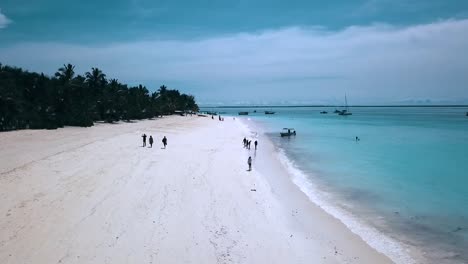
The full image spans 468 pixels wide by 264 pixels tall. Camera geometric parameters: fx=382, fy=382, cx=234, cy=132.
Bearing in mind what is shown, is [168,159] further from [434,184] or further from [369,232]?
[434,184]

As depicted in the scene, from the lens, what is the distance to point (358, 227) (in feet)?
50.1

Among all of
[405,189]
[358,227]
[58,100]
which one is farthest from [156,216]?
[58,100]

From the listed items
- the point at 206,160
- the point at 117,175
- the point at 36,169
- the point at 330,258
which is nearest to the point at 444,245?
the point at 330,258

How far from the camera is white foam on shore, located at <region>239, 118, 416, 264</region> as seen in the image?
12753 millimetres

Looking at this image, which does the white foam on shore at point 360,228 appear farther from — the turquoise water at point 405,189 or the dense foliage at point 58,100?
the dense foliage at point 58,100

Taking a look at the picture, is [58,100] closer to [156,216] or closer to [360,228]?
[156,216]

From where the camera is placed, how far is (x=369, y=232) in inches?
581

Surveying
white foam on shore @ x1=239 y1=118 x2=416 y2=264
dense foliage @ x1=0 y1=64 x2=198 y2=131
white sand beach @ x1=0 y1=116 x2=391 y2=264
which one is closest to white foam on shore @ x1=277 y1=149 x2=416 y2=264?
white foam on shore @ x1=239 y1=118 x2=416 y2=264

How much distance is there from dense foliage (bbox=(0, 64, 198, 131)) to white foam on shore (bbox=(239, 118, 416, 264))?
107 ft

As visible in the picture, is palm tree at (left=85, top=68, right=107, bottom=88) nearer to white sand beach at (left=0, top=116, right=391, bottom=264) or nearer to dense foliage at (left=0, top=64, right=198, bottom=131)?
dense foliage at (left=0, top=64, right=198, bottom=131)

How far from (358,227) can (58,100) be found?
152 feet

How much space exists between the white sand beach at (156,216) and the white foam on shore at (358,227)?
460 millimetres

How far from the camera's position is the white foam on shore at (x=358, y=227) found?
12753 mm

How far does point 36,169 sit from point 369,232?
56.2 ft
